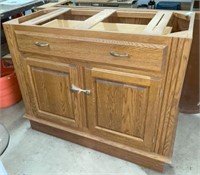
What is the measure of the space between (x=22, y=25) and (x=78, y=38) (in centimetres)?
37

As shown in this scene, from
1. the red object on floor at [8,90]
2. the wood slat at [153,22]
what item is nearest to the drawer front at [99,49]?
the wood slat at [153,22]

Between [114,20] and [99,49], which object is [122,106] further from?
[114,20]

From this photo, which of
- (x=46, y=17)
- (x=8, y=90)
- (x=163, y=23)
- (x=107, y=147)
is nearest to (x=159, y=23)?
(x=163, y=23)

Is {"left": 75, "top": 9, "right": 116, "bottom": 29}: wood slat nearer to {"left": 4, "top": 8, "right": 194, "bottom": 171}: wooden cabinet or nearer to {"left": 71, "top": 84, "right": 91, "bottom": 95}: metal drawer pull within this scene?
{"left": 4, "top": 8, "right": 194, "bottom": 171}: wooden cabinet

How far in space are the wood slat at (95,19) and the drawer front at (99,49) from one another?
3.4 inches

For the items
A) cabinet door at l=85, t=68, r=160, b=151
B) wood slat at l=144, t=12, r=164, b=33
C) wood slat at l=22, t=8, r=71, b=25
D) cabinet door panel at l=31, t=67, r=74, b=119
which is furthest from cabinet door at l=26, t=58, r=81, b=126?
wood slat at l=144, t=12, r=164, b=33

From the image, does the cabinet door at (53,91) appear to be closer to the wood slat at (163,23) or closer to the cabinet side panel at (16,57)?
the cabinet side panel at (16,57)

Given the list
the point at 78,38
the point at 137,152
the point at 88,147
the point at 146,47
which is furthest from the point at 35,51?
the point at 137,152

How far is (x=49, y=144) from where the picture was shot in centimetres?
154

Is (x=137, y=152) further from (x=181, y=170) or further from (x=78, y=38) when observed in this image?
(x=78, y=38)

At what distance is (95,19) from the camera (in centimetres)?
121

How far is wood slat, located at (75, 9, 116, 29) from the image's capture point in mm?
1104

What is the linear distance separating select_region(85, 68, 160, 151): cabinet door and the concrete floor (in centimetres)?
19

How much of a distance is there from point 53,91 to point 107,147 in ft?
1.75
